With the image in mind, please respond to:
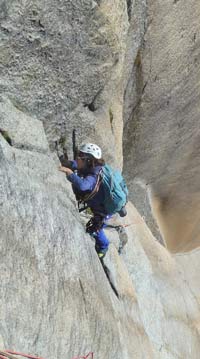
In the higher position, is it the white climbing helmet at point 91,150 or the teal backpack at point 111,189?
the white climbing helmet at point 91,150

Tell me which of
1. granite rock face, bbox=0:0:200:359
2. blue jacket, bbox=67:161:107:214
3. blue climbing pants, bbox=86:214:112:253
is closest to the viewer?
granite rock face, bbox=0:0:200:359

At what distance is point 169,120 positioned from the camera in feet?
58.5

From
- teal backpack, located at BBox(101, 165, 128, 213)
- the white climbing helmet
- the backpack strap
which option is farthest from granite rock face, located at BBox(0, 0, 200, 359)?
teal backpack, located at BBox(101, 165, 128, 213)

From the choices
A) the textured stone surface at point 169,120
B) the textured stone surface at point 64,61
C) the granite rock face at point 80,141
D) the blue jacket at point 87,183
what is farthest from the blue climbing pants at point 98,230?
the textured stone surface at point 169,120

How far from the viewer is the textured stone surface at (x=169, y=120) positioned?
1491cm

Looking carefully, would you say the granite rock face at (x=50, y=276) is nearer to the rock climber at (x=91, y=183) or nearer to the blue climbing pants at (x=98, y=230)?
the rock climber at (x=91, y=183)

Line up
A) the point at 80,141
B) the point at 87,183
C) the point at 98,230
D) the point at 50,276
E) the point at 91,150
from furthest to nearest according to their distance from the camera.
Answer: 1. the point at 80,141
2. the point at 98,230
3. the point at 91,150
4. the point at 87,183
5. the point at 50,276

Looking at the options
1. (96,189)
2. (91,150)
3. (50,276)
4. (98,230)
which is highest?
(91,150)

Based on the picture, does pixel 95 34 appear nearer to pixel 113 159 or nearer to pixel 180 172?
pixel 113 159

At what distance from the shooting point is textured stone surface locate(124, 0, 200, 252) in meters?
14.9

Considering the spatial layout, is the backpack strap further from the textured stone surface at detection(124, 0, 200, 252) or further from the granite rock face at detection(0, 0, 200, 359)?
the textured stone surface at detection(124, 0, 200, 252)

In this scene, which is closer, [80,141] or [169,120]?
[80,141]

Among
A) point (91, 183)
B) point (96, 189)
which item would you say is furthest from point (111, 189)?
point (91, 183)

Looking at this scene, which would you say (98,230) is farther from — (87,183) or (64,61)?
(64,61)
